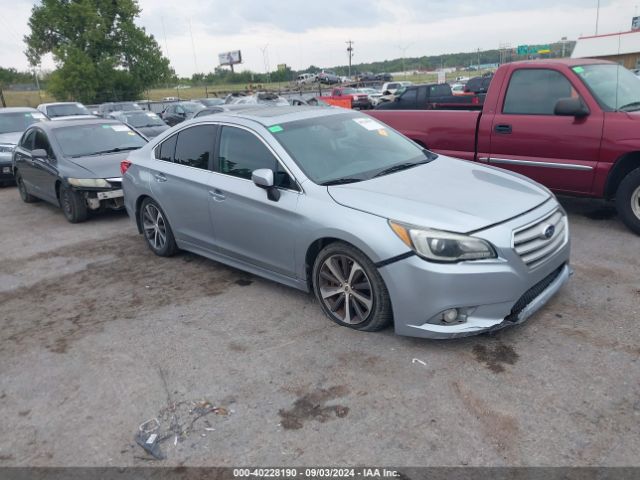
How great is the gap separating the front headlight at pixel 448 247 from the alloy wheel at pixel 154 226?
3.34m

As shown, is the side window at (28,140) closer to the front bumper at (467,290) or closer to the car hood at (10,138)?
the car hood at (10,138)

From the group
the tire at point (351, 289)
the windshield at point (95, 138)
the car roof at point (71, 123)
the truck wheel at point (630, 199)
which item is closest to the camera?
the tire at point (351, 289)

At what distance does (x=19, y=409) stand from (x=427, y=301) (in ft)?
8.86

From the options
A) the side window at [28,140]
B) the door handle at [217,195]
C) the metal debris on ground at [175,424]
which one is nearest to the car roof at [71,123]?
the side window at [28,140]

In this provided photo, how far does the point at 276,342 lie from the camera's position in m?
4.08

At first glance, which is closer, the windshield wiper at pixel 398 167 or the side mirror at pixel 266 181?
the side mirror at pixel 266 181

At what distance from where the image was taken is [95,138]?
891 centimetres

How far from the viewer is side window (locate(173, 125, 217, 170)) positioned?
5.25 metres

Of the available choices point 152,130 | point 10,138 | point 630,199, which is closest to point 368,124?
point 630,199

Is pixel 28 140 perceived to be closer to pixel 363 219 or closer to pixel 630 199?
pixel 363 219

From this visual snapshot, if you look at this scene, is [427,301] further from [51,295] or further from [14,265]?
[14,265]

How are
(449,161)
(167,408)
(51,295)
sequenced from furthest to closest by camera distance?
1. (51,295)
2. (449,161)
3. (167,408)

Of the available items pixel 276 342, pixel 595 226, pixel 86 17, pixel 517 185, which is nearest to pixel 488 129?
pixel 595 226

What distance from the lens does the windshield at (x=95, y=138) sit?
860 cm
